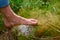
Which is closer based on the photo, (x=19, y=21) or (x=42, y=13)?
(x=19, y=21)

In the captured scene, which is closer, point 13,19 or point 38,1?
point 13,19

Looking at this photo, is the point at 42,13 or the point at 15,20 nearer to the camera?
the point at 15,20

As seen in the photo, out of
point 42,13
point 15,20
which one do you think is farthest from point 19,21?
point 42,13

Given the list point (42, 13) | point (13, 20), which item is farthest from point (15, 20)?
point (42, 13)

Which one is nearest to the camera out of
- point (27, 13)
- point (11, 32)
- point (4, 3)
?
point (4, 3)

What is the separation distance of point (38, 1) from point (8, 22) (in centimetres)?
53

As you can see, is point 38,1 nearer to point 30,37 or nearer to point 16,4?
point 16,4

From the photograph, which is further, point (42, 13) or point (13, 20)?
point (42, 13)

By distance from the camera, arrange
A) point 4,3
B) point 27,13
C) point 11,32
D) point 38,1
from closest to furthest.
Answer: point 4,3 < point 11,32 < point 27,13 < point 38,1

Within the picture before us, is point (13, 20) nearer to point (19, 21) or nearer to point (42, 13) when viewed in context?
point (19, 21)

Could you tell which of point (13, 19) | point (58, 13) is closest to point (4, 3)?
point (13, 19)

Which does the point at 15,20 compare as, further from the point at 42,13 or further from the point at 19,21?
the point at 42,13

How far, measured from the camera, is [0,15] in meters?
2.72

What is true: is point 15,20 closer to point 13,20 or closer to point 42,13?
point 13,20
